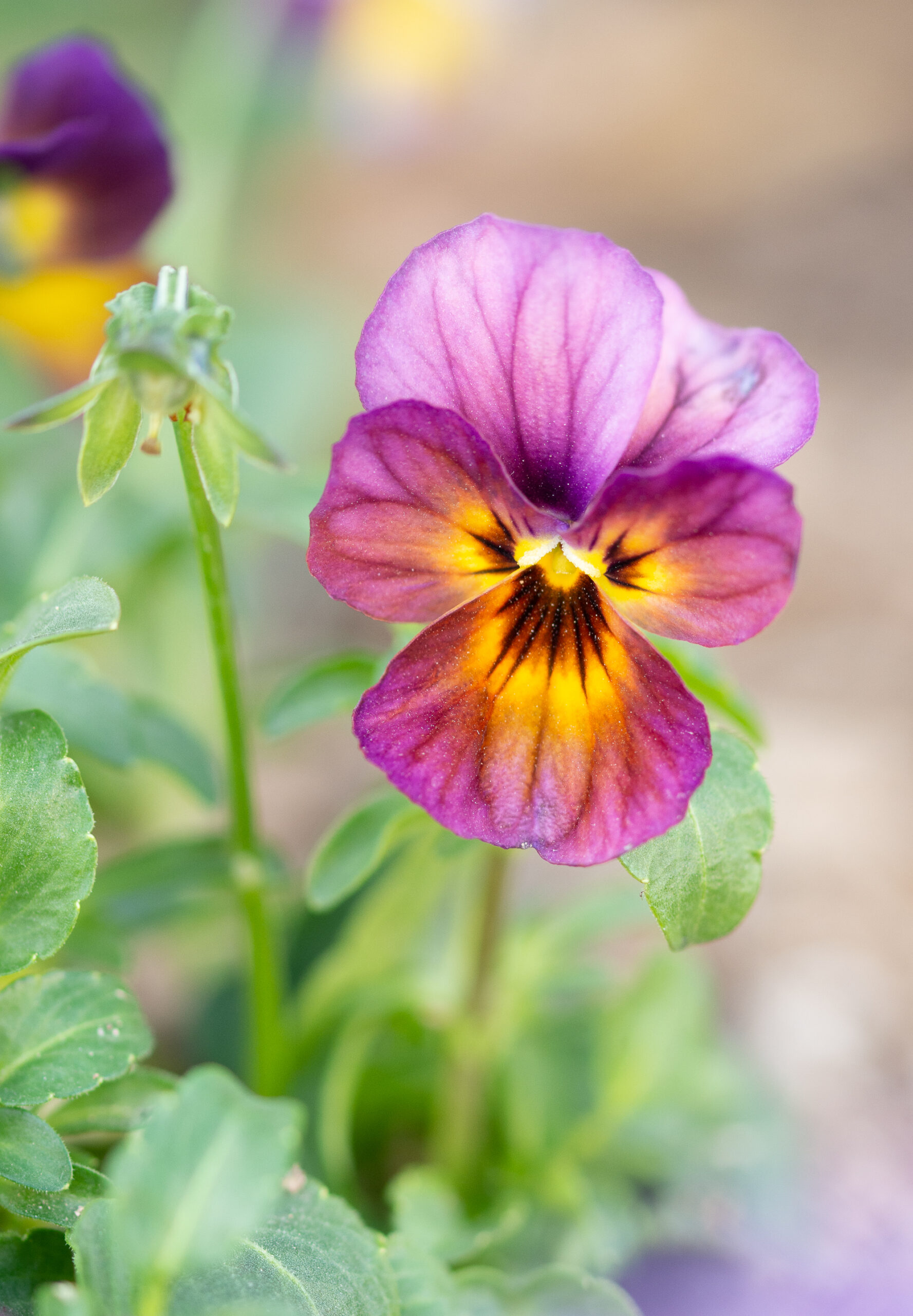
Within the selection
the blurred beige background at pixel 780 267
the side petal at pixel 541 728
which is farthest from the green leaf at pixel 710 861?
the blurred beige background at pixel 780 267

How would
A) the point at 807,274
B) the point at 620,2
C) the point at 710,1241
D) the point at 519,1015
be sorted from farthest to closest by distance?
the point at 620,2 < the point at 807,274 < the point at 710,1241 < the point at 519,1015

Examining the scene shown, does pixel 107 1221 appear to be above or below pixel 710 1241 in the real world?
above

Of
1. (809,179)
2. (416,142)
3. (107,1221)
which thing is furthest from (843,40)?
(107,1221)

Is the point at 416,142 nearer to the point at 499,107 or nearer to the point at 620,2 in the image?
the point at 499,107

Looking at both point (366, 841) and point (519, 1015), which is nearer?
point (366, 841)

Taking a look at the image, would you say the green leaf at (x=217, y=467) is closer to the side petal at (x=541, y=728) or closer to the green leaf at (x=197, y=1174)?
the side petal at (x=541, y=728)

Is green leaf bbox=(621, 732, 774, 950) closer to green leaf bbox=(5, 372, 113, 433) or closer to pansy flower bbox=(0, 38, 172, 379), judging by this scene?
green leaf bbox=(5, 372, 113, 433)

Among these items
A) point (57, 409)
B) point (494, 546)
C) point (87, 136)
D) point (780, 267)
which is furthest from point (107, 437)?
point (780, 267)

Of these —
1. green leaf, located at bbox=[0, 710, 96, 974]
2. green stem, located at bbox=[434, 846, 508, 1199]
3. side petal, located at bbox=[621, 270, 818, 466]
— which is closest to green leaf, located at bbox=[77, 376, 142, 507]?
green leaf, located at bbox=[0, 710, 96, 974]
